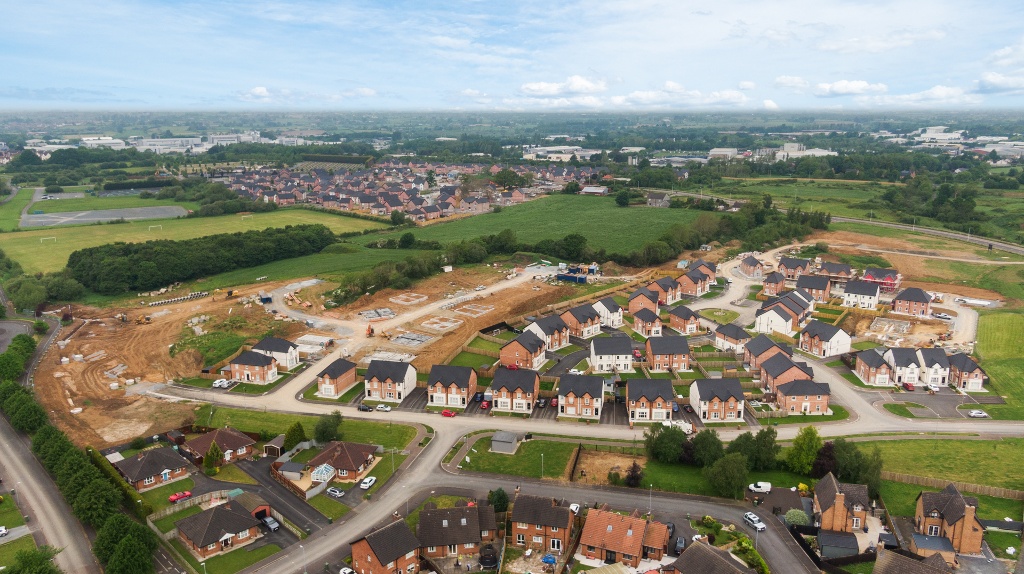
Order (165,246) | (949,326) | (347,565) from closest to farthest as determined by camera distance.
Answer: (347,565)
(949,326)
(165,246)

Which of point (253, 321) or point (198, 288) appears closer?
point (253, 321)

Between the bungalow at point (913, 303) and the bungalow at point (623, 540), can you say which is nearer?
the bungalow at point (623, 540)

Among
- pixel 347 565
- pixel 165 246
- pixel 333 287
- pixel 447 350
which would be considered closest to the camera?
pixel 347 565

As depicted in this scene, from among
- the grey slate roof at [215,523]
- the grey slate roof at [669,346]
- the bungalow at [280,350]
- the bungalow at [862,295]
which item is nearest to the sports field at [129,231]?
the bungalow at [280,350]

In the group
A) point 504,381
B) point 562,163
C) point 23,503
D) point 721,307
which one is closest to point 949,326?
point 721,307

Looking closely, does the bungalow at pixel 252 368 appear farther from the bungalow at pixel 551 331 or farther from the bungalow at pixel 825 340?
the bungalow at pixel 825 340

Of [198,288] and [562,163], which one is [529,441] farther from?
[562,163]
